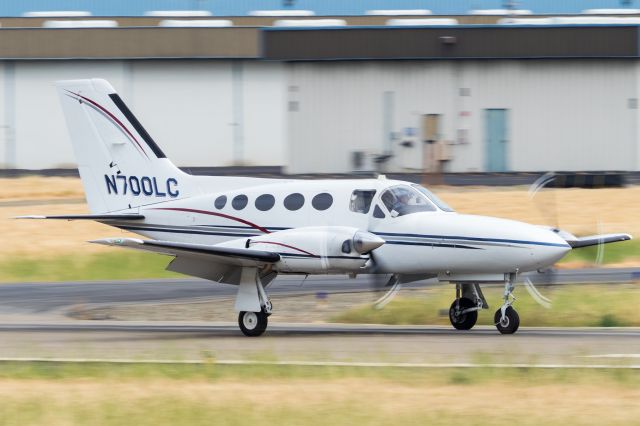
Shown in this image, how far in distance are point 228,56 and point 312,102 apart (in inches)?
558

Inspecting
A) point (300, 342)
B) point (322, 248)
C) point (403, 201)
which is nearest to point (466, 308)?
point (403, 201)

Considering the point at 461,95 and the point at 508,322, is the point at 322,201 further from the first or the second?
the point at 461,95

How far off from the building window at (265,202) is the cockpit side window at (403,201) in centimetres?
201

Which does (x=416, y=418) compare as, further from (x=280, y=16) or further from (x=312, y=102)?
(x=280, y=16)

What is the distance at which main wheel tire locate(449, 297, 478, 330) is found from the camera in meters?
19.3

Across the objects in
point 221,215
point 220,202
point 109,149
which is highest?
point 109,149

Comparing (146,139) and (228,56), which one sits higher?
(228,56)

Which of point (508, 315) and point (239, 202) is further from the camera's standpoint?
point (239, 202)

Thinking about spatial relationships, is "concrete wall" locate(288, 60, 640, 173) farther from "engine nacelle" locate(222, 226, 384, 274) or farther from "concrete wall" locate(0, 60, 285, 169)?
"engine nacelle" locate(222, 226, 384, 274)

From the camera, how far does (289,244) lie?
18.5m

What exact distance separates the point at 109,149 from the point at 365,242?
631 cm

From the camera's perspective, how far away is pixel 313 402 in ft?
40.4

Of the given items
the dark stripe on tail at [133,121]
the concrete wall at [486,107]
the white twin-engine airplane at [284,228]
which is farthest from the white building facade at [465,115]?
the white twin-engine airplane at [284,228]

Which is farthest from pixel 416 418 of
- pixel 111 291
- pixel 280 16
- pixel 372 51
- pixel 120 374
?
pixel 280 16
